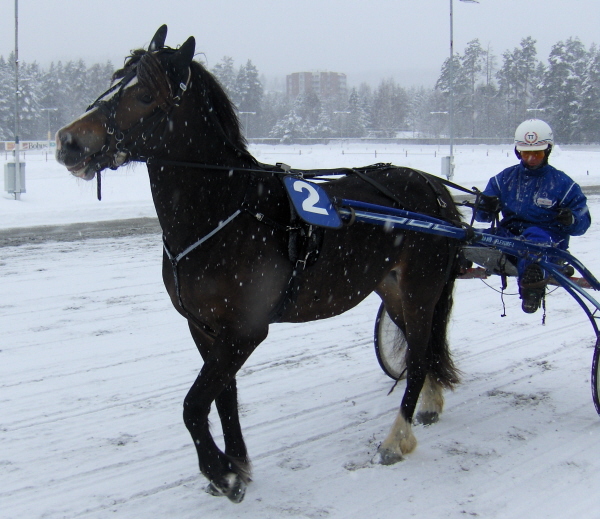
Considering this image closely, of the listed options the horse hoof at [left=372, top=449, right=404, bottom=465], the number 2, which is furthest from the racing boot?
the number 2

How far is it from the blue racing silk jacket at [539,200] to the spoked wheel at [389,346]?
1000 mm

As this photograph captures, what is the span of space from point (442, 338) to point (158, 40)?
2.60 metres

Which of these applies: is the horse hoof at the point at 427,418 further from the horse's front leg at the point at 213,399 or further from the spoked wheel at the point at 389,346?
the horse's front leg at the point at 213,399

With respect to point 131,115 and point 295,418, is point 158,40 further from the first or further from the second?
point 295,418

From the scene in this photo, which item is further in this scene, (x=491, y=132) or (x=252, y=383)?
(x=491, y=132)

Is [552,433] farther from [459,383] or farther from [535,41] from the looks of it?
[535,41]

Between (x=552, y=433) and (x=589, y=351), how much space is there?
5.33 feet

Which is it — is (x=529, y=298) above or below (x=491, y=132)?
below

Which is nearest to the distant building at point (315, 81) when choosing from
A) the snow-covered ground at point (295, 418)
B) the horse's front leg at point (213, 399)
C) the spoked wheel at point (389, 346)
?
the snow-covered ground at point (295, 418)

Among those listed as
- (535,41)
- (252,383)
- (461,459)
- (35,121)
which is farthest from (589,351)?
(535,41)

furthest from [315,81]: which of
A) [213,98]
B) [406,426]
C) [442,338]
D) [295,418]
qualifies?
[213,98]

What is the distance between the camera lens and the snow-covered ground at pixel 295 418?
3.16 m

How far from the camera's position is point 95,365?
491cm

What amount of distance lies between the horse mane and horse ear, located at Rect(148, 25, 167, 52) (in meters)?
0.03
